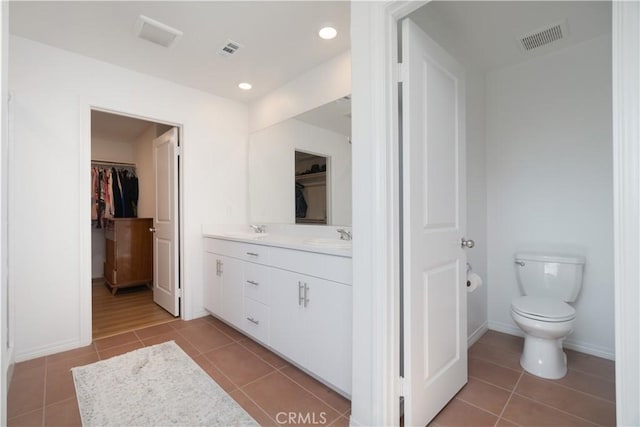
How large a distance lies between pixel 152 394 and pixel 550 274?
2.79 metres

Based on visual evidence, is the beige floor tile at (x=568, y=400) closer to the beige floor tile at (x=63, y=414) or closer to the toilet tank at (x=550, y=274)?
the toilet tank at (x=550, y=274)

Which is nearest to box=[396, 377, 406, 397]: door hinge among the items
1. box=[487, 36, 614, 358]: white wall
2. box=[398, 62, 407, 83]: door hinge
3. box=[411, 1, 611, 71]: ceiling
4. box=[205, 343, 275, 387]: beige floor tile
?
box=[205, 343, 275, 387]: beige floor tile

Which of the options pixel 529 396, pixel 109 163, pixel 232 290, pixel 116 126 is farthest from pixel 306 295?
pixel 109 163

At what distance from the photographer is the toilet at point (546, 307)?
5.97 ft

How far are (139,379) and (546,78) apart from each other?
3637mm

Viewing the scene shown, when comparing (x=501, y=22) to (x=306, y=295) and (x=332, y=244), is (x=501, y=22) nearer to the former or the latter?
(x=332, y=244)

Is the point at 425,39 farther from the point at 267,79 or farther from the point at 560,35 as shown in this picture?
the point at 267,79

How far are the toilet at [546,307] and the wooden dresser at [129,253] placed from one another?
4204 mm

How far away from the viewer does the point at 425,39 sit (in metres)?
1.47

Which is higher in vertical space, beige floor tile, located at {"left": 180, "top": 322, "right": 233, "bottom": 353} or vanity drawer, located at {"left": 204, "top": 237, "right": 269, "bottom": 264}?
vanity drawer, located at {"left": 204, "top": 237, "right": 269, "bottom": 264}

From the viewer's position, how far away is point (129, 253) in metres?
3.88

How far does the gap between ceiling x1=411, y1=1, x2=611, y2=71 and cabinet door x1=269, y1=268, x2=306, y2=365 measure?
5.82 feet

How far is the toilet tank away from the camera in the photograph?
6.95 feet

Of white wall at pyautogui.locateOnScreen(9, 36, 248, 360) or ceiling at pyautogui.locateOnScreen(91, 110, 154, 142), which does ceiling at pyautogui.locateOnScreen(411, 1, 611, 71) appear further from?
ceiling at pyautogui.locateOnScreen(91, 110, 154, 142)
